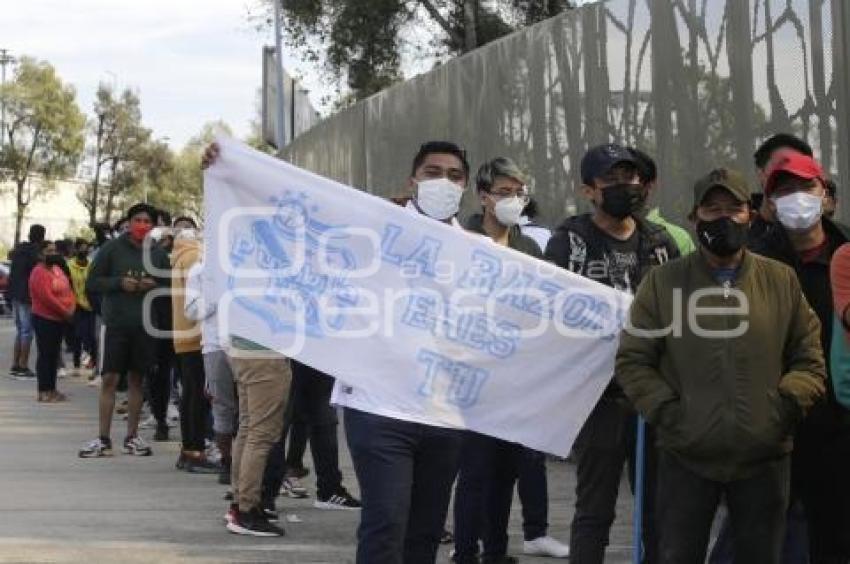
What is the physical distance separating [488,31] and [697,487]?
32.4 m

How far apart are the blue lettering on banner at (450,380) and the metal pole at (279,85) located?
2845 cm

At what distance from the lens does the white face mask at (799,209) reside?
18.1ft

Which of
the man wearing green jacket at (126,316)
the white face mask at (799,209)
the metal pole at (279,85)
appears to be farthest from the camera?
the metal pole at (279,85)

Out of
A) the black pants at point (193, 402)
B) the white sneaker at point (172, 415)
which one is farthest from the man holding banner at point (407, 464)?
the white sneaker at point (172, 415)

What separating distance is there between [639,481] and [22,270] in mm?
15087

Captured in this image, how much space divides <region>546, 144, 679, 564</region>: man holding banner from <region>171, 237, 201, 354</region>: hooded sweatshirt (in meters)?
4.79

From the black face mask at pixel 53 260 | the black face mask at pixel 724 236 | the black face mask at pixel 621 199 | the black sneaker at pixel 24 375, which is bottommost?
the black sneaker at pixel 24 375

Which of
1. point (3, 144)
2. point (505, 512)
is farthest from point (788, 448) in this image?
point (3, 144)

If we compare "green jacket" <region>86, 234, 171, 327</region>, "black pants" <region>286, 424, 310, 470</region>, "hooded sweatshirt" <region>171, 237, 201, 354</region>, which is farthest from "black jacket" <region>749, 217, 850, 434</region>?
"green jacket" <region>86, 234, 171, 327</region>

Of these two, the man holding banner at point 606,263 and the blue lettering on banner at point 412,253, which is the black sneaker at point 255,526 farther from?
the blue lettering on banner at point 412,253

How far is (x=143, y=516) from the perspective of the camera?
889cm

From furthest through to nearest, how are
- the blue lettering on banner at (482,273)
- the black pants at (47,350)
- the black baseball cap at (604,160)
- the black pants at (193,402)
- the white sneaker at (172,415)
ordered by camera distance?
1. the black pants at (47,350)
2. the white sneaker at (172,415)
3. the black pants at (193,402)
4. the black baseball cap at (604,160)
5. the blue lettering on banner at (482,273)

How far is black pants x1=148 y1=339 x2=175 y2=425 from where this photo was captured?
12.5m

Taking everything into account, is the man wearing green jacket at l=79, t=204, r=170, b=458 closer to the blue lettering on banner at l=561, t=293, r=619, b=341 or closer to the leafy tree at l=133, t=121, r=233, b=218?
the blue lettering on banner at l=561, t=293, r=619, b=341
